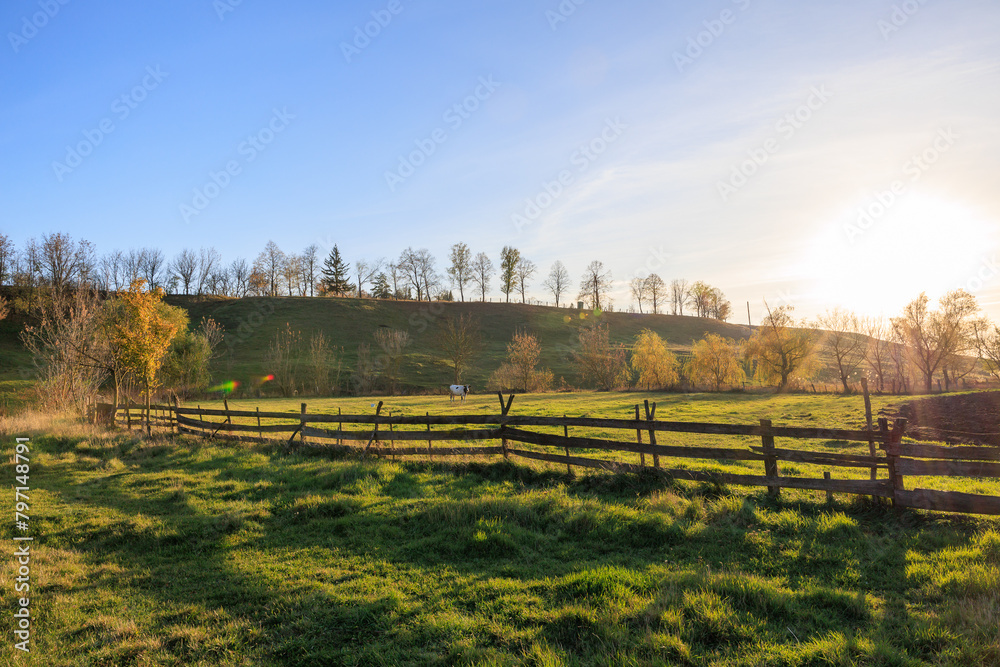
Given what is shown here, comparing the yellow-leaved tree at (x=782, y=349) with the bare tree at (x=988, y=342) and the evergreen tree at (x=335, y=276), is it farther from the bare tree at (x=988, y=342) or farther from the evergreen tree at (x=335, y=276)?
the evergreen tree at (x=335, y=276)

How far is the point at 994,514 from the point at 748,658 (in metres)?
5.24

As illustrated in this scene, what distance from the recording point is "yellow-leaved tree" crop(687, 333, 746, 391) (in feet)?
167

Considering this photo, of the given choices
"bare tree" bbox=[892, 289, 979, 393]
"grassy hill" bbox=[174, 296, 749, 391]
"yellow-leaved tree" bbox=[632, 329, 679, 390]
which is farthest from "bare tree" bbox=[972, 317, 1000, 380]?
"grassy hill" bbox=[174, 296, 749, 391]

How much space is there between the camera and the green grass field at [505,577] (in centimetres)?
429

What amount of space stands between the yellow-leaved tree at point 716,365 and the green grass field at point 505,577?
45.8 meters

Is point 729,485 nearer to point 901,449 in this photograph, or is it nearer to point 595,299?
point 901,449

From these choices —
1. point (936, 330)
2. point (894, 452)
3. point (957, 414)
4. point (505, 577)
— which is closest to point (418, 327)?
point (936, 330)

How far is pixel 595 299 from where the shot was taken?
10281 centimetres

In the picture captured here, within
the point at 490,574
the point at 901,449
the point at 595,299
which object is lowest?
the point at 490,574

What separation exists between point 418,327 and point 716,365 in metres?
50.8

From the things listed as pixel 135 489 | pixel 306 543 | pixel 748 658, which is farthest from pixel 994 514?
pixel 135 489

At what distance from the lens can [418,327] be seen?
8550 centimetres

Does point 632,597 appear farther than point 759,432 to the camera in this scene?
No

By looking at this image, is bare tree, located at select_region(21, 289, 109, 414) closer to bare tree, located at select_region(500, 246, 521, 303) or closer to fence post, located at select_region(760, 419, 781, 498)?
fence post, located at select_region(760, 419, 781, 498)
